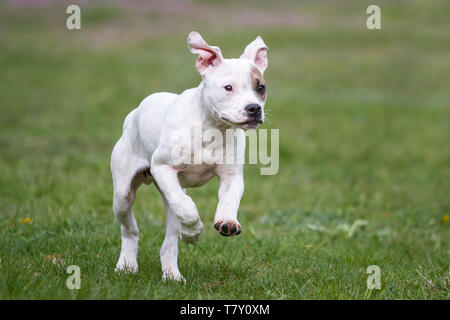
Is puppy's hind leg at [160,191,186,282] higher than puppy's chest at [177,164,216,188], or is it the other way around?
puppy's chest at [177,164,216,188]

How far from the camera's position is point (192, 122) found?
4.23 metres

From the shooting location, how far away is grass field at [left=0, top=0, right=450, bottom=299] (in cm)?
469

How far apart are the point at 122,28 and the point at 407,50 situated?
27.9 ft

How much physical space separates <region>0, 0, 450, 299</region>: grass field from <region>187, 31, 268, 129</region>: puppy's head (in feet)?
3.69

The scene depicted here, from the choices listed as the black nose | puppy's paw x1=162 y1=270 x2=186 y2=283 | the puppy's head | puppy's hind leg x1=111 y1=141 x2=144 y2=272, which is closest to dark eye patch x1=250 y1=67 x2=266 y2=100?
the puppy's head

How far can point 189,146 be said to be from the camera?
4.21m

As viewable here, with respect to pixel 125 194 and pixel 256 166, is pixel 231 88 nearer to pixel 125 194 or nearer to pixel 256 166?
pixel 125 194

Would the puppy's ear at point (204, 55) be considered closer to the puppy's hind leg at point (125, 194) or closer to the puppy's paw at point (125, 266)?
the puppy's hind leg at point (125, 194)

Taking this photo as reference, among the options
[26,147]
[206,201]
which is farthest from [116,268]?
[26,147]

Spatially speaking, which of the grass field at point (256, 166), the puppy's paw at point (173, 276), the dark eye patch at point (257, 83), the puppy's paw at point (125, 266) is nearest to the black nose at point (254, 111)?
the dark eye patch at point (257, 83)

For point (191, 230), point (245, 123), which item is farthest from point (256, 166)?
point (245, 123)

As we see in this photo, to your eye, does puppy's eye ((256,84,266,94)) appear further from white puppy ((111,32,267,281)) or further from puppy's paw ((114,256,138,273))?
puppy's paw ((114,256,138,273))
